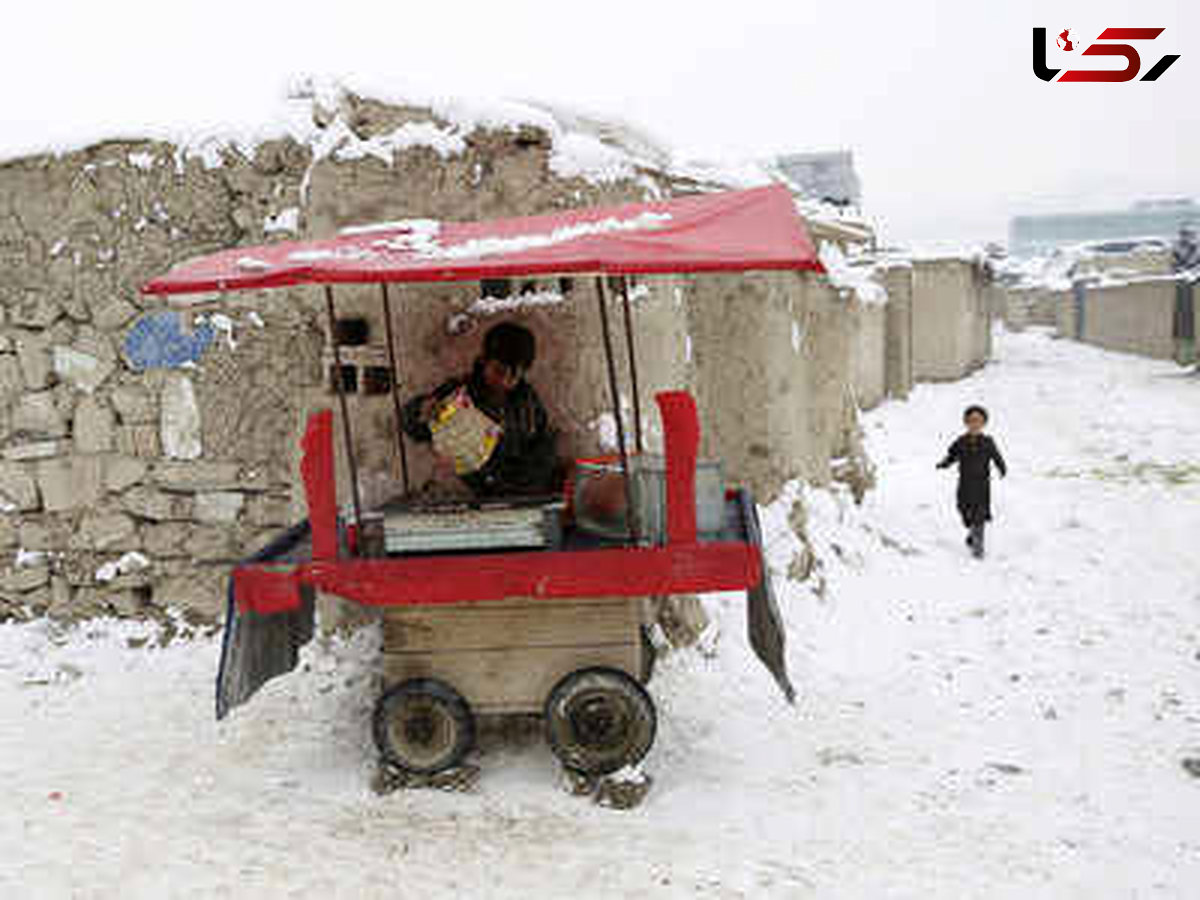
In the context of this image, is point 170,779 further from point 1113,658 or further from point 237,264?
point 1113,658

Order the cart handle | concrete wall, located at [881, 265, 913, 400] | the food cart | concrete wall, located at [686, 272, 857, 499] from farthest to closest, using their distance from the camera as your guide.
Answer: concrete wall, located at [881, 265, 913, 400]
concrete wall, located at [686, 272, 857, 499]
the cart handle
the food cart

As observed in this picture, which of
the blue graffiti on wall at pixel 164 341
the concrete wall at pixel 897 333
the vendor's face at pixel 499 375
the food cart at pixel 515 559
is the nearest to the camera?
the food cart at pixel 515 559

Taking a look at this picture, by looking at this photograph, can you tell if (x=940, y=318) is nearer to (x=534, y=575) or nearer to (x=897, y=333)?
(x=897, y=333)

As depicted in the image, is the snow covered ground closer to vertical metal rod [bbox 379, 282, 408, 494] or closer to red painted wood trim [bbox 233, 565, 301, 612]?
red painted wood trim [bbox 233, 565, 301, 612]

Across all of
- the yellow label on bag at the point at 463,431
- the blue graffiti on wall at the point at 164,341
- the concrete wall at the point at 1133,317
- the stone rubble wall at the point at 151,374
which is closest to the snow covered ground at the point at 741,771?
the stone rubble wall at the point at 151,374

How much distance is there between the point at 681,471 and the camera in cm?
338

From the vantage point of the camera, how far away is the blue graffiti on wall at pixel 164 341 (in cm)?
516

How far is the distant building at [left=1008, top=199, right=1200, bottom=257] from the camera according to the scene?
84188 mm

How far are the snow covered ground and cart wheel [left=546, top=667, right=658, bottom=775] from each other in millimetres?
181

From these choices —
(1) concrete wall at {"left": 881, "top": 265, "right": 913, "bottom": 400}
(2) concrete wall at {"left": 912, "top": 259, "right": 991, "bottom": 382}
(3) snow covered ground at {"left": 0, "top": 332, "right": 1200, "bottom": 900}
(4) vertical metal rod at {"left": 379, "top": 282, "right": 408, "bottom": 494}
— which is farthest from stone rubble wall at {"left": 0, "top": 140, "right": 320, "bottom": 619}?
(2) concrete wall at {"left": 912, "top": 259, "right": 991, "bottom": 382}

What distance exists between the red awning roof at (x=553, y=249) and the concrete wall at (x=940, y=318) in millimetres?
18323

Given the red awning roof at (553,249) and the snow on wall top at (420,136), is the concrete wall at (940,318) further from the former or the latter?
the red awning roof at (553,249)

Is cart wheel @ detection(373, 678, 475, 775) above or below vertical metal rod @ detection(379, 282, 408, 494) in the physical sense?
below

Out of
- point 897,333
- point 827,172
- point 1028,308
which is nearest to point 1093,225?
point 1028,308
